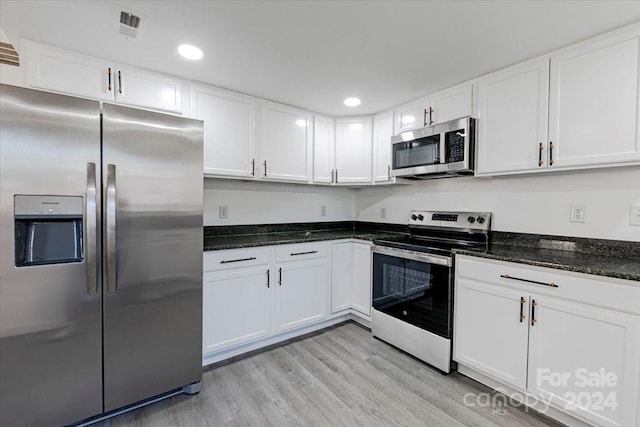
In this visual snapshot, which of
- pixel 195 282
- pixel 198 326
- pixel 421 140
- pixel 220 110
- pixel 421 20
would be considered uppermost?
pixel 421 20

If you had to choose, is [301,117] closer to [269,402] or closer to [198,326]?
[198,326]

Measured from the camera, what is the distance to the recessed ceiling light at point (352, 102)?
2.78 metres

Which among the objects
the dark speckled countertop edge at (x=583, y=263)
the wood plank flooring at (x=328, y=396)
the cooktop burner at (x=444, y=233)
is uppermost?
the cooktop burner at (x=444, y=233)

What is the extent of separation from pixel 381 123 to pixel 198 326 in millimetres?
2504

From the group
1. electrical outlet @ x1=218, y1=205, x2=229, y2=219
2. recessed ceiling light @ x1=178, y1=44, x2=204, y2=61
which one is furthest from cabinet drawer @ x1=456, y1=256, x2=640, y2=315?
recessed ceiling light @ x1=178, y1=44, x2=204, y2=61

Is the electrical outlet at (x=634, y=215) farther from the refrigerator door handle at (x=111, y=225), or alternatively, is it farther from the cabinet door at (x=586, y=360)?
the refrigerator door handle at (x=111, y=225)

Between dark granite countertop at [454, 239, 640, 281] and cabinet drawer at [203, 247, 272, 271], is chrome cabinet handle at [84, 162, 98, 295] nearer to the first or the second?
cabinet drawer at [203, 247, 272, 271]

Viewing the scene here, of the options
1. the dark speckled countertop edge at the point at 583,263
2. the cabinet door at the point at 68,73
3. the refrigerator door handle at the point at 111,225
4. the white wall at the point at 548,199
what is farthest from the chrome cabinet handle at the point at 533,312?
the cabinet door at the point at 68,73

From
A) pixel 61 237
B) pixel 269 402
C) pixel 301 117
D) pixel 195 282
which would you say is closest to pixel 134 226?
pixel 61 237

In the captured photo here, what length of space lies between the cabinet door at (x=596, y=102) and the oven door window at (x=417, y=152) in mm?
779

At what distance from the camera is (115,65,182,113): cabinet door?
2098 mm

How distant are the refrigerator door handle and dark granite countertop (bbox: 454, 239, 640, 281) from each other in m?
2.19

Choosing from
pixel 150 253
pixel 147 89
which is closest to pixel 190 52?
pixel 147 89

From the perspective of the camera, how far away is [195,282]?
6.29ft
